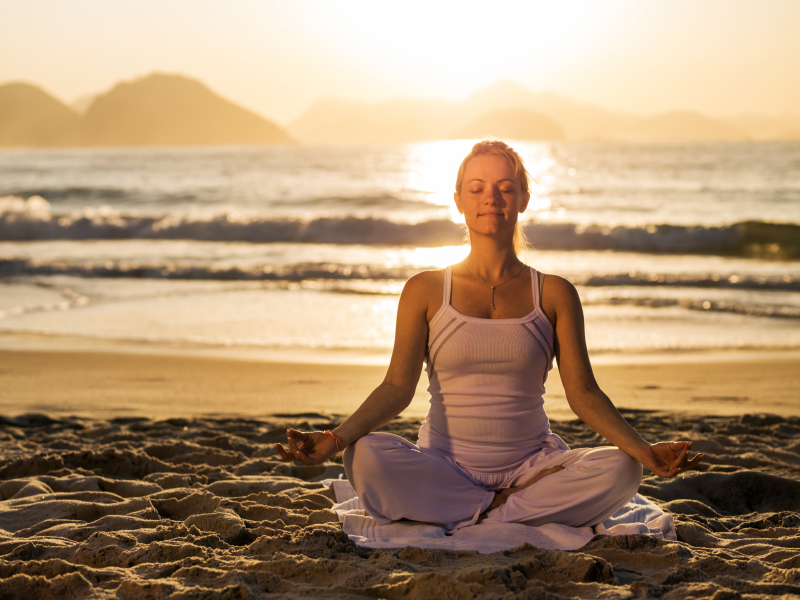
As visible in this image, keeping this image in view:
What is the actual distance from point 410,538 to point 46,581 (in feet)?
4.26

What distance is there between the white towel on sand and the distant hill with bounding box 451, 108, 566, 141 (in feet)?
361

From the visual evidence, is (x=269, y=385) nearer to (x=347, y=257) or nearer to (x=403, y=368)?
(x=403, y=368)

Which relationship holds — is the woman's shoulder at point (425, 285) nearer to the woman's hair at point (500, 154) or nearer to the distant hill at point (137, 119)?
the woman's hair at point (500, 154)

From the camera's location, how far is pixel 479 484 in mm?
3006

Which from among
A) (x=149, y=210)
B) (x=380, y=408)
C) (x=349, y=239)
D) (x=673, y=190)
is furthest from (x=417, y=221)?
(x=380, y=408)

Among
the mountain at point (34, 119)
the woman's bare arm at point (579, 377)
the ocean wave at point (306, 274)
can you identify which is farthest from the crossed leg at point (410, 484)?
the mountain at point (34, 119)

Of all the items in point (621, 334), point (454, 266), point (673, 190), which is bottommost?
point (621, 334)

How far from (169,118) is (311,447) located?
14578 centimetres

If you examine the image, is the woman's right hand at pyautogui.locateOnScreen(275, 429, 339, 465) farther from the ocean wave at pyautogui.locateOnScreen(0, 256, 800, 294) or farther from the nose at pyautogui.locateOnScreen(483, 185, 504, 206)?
the ocean wave at pyautogui.locateOnScreen(0, 256, 800, 294)

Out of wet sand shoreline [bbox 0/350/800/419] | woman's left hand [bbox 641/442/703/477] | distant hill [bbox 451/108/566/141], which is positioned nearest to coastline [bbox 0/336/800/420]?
wet sand shoreline [bbox 0/350/800/419]

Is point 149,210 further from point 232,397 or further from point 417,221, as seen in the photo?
point 232,397

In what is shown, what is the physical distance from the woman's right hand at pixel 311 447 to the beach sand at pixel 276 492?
0.36m

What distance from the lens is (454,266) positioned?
122 inches

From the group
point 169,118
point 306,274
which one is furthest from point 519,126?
point 306,274
